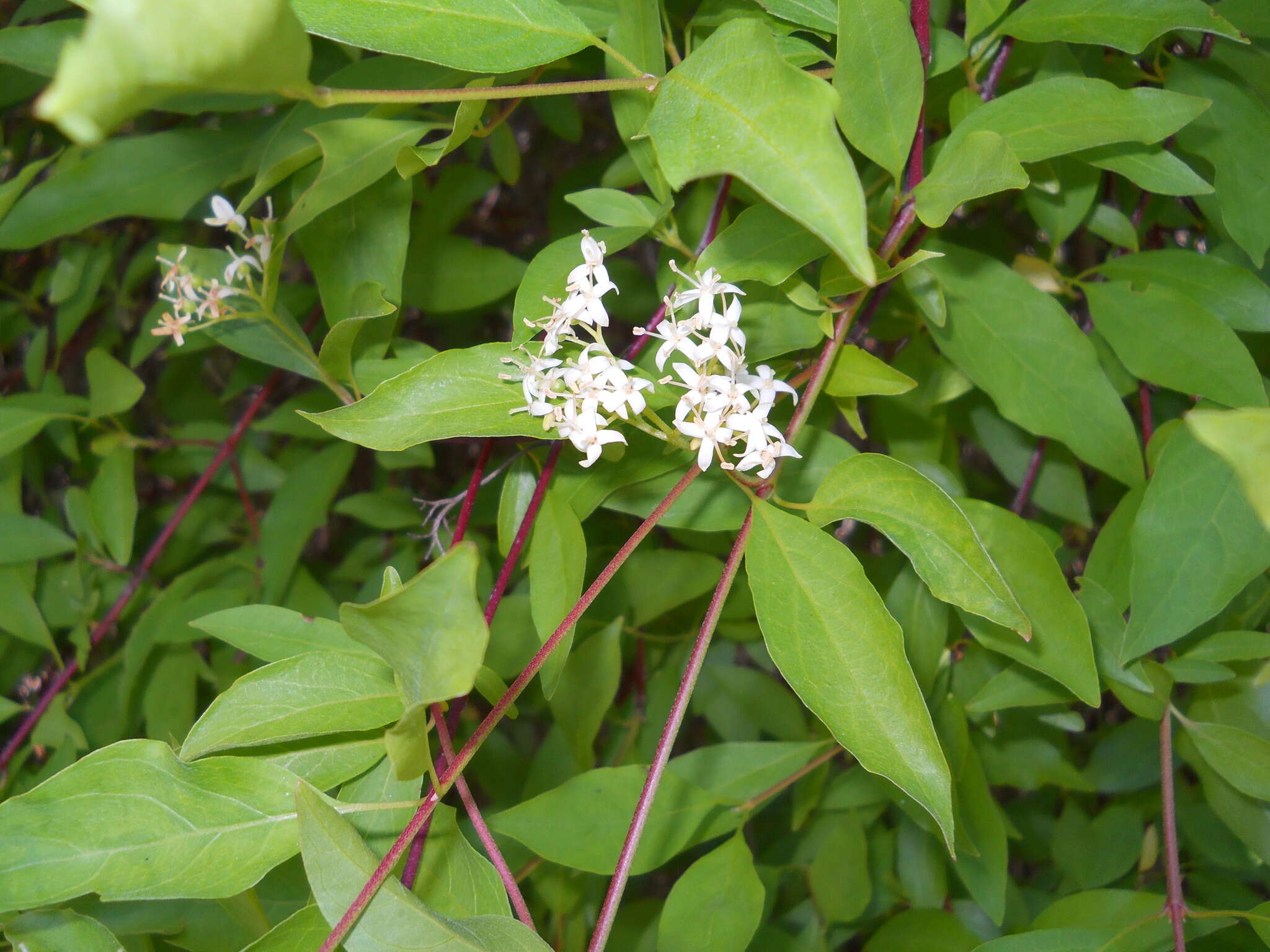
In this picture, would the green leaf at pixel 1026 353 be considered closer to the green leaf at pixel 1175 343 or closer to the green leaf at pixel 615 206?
the green leaf at pixel 1175 343

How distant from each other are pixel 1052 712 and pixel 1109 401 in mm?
352

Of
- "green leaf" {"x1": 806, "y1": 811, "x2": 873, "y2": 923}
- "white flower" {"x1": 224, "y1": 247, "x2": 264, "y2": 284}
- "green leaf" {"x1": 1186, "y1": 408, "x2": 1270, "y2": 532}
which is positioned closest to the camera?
"green leaf" {"x1": 1186, "y1": 408, "x2": 1270, "y2": 532}

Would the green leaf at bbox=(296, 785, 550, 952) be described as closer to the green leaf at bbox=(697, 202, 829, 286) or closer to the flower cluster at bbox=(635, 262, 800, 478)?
the flower cluster at bbox=(635, 262, 800, 478)

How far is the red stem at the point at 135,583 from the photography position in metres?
1.06

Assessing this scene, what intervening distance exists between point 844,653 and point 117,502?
3.02ft

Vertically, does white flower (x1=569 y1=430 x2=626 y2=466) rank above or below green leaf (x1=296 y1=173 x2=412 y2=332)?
below

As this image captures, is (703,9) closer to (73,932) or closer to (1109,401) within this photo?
(1109,401)

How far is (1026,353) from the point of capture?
706 mm

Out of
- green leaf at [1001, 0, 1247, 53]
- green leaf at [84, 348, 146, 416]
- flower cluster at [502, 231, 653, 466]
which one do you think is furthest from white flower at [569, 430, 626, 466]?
green leaf at [84, 348, 146, 416]

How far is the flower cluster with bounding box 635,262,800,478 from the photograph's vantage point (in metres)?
0.56

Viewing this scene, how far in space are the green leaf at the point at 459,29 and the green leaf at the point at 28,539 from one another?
0.83 m

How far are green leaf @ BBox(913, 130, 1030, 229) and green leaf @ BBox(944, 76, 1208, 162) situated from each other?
0.17 ft

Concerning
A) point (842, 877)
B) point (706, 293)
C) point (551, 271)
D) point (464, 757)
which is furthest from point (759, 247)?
point (842, 877)

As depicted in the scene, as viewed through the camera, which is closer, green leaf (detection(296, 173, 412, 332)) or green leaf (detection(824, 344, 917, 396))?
green leaf (detection(824, 344, 917, 396))
